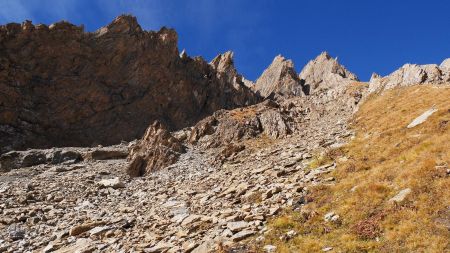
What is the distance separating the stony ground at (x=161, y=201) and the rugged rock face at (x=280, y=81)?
338 ft

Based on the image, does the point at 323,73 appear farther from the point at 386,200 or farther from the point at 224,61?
the point at 386,200

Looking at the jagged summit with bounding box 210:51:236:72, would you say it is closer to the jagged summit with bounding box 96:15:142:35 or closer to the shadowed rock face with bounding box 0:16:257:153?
the shadowed rock face with bounding box 0:16:257:153

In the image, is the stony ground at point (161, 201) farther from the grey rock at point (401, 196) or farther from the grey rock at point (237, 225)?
the grey rock at point (401, 196)

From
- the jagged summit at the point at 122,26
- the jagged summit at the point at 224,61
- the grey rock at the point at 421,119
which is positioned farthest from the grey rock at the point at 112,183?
the jagged summit at the point at 224,61

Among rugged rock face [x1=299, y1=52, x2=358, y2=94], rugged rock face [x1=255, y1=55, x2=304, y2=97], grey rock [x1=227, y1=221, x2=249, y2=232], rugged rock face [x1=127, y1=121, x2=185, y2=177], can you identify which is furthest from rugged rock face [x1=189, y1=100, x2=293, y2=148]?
rugged rock face [x1=299, y1=52, x2=358, y2=94]

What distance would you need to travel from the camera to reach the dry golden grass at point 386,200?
Answer: 16734 millimetres

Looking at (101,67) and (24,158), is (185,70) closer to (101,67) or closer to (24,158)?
(101,67)

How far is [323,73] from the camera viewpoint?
161 m

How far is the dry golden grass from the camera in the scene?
1673cm

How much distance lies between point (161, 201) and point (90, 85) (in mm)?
62766

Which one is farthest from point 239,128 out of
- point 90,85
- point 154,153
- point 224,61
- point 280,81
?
point 280,81

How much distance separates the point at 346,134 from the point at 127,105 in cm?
6277

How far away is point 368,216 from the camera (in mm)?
19359

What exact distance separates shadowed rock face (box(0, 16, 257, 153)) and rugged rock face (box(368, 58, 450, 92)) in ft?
161
